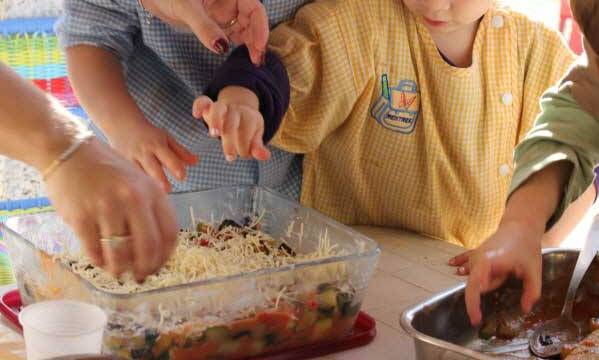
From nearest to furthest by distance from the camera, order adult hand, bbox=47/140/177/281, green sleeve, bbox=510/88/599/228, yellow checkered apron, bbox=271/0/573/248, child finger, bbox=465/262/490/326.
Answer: adult hand, bbox=47/140/177/281
child finger, bbox=465/262/490/326
green sleeve, bbox=510/88/599/228
yellow checkered apron, bbox=271/0/573/248

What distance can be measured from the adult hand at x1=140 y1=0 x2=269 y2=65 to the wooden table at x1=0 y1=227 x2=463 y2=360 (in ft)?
1.14

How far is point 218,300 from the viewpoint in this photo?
0.88m

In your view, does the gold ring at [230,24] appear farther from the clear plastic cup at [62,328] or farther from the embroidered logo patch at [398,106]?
the clear plastic cup at [62,328]

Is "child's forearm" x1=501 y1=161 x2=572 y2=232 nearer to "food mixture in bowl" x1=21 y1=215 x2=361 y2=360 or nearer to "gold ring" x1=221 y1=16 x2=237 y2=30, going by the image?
"food mixture in bowl" x1=21 y1=215 x2=361 y2=360

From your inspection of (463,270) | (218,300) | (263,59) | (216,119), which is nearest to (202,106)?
(216,119)

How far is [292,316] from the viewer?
93 cm

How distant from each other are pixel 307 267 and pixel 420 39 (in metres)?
0.61

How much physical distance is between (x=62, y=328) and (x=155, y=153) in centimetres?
36

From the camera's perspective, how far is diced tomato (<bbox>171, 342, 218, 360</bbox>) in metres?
0.87

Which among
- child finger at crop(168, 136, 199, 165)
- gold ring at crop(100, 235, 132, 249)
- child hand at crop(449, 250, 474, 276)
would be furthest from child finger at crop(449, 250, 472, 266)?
gold ring at crop(100, 235, 132, 249)

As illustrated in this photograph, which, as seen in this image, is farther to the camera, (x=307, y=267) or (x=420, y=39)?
(x=420, y=39)

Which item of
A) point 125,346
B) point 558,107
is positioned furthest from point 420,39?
point 125,346

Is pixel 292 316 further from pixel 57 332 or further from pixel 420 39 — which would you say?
pixel 420 39

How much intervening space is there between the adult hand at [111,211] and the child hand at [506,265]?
0.39 metres
